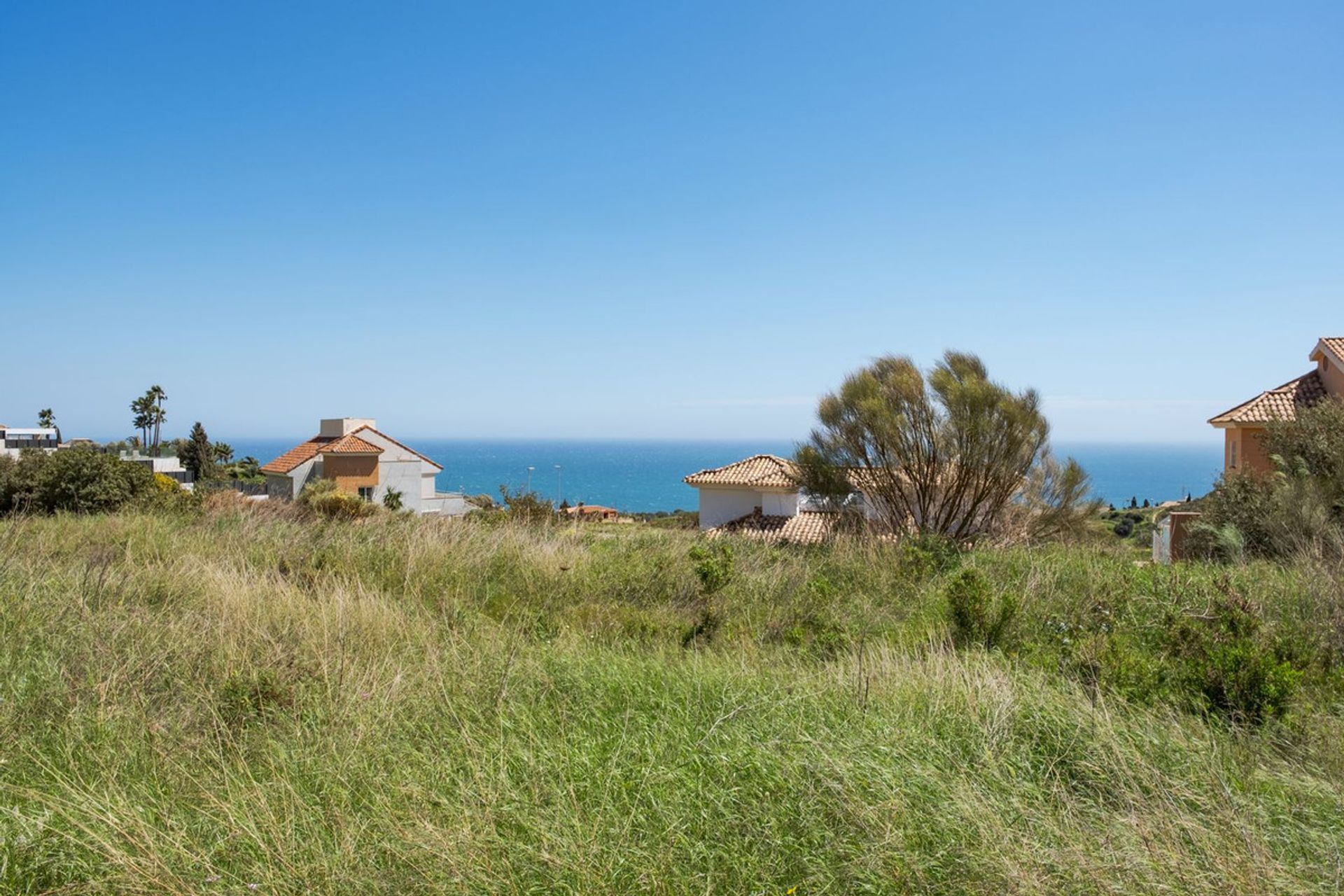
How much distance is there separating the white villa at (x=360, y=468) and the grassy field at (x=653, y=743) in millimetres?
35600

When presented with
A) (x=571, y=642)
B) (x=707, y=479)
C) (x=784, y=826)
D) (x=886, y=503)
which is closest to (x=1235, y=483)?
(x=886, y=503)

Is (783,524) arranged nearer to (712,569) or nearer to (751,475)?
(751,475)

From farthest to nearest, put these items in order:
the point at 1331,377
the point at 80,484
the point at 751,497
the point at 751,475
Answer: the point at 751,475 < the point at 751,497 < the point at 1331,377 < the point at 80,484

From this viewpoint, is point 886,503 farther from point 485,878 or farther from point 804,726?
point 485,878

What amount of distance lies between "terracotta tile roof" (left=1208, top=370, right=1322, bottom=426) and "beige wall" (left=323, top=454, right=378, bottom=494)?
116 feet

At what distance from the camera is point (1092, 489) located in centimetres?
1994

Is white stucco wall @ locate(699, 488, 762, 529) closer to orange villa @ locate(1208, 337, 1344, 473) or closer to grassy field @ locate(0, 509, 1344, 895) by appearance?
orange villa @ locate(1208, 337, 1344, 473)

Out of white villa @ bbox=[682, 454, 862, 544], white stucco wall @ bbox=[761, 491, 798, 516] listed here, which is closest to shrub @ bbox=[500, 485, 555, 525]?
white villa @ bbox=[682, 454, 862, 544]

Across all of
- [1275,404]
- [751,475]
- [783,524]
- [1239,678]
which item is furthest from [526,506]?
[1275,404]

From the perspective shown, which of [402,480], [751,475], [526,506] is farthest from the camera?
[402,480]

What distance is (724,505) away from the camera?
2852 centimetres

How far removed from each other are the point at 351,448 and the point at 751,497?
2279 cm

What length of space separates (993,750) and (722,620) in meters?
3.75

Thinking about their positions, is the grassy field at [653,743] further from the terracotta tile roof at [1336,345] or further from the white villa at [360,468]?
the white villa at [360,468]
